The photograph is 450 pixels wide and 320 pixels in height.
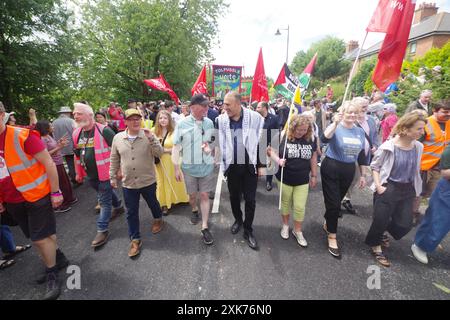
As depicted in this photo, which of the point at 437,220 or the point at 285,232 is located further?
the point at 285,232

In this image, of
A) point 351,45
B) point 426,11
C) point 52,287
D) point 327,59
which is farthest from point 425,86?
point 351,45

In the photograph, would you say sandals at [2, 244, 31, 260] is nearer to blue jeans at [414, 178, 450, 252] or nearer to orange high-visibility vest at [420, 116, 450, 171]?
blue jeans at [414, 178, 450, 252]

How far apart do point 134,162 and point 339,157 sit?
114 inches

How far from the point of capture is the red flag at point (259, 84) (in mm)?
5594

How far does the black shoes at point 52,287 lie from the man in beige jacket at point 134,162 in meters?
0.82

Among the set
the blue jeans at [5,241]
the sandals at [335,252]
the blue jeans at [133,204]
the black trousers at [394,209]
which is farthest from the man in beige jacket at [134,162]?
the black trousers at [394,209]

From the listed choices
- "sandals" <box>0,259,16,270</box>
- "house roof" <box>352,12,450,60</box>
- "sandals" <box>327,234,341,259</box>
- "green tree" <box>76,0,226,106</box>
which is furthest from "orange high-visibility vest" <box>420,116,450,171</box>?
"house roof" <box>352,12,450,60</box>

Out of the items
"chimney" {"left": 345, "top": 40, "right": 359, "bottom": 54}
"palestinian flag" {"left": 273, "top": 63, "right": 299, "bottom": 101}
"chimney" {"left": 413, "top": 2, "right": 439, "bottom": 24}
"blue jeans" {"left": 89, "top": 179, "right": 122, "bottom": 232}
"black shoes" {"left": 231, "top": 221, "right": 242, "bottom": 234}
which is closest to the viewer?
"blue jeans" {"left": 89, "top": 179, "right": 122, "bottom": 232}

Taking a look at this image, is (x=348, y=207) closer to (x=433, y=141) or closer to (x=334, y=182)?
(x=334, y=182)

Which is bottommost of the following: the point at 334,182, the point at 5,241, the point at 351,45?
the point at 5,241

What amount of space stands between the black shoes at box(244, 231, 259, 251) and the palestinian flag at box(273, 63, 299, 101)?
3605 mm

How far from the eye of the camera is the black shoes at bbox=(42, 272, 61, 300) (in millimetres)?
2385

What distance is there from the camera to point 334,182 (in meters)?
3.12
